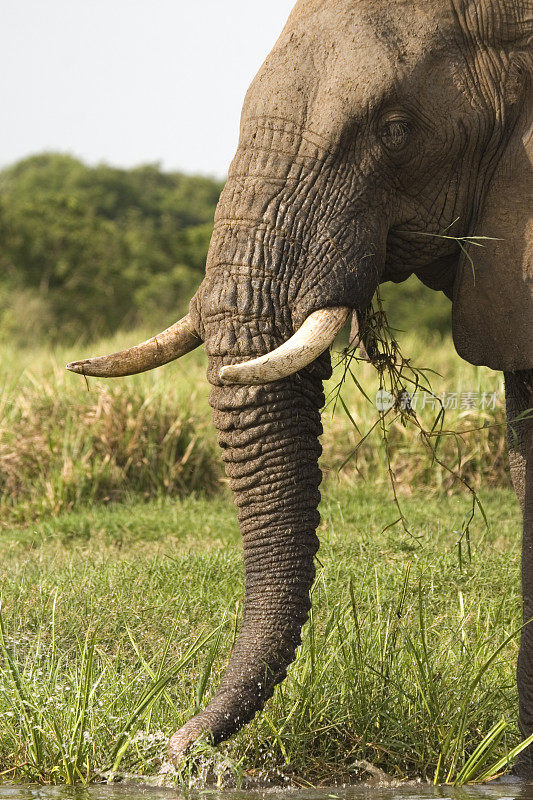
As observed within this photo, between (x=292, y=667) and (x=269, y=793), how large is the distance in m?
0.62

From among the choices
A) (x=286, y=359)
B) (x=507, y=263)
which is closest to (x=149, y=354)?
(x=286, y=359)

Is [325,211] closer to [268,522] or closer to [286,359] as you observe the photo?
[286,359]

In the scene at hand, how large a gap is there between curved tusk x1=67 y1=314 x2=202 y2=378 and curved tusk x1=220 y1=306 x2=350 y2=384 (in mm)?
402

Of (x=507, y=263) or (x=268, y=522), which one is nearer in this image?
(x=268, y=522)

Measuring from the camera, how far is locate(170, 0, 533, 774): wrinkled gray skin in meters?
3.47

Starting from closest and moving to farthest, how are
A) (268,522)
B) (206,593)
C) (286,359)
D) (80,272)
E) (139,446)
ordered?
(286,359) < (268,522) < (206,593) < (139,446) < (80,272)

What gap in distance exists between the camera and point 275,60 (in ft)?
12.0

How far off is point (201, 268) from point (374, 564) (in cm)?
2505

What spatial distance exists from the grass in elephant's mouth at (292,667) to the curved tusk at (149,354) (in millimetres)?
781

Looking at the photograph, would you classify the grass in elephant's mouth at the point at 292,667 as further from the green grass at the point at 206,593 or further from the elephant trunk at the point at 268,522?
the elephant trunk at the point at 268,522

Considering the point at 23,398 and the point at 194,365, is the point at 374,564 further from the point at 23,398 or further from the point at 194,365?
the point at 194,365

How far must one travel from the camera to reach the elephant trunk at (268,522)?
3445mm

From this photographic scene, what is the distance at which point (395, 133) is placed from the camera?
11.7 ft

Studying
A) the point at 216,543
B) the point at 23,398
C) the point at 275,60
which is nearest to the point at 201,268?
the point at 23,398
